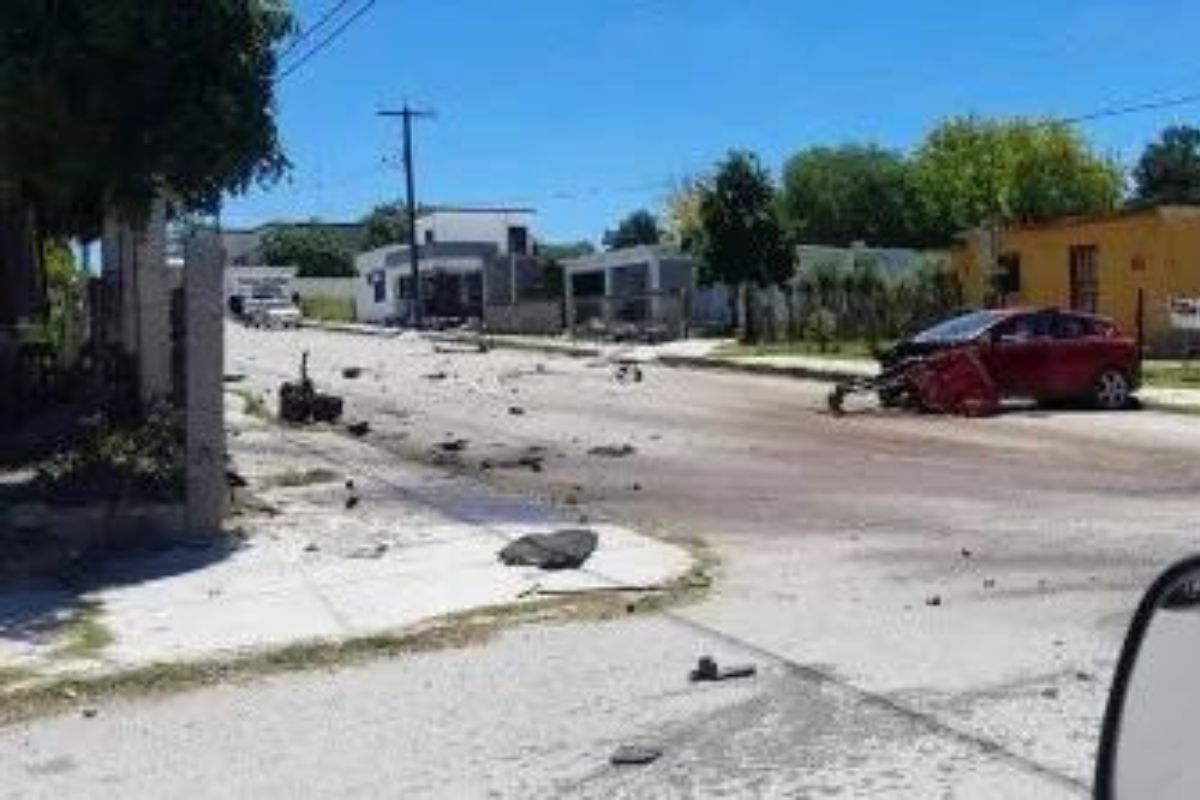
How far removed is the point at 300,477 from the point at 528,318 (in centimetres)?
6378

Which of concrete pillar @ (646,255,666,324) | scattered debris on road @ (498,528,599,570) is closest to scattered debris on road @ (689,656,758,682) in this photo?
scattered debris on road @ (498,528,599,570)

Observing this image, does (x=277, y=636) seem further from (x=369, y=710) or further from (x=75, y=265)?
(x=75, y=265)

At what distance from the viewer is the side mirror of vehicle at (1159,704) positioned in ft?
8.05

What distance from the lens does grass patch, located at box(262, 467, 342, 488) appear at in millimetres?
18109

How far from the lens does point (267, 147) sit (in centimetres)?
1491

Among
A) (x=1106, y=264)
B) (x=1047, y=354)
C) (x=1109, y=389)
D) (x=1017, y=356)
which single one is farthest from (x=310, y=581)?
(x=1106, y=264)

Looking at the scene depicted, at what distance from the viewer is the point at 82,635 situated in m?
10.4

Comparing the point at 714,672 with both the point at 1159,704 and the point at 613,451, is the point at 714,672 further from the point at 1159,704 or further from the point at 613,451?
the point at 613,451

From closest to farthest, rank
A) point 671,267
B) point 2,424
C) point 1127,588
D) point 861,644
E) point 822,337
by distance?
point 861,644 < point 1127,588 < point 2,424 < point 822,337 < point 671,267

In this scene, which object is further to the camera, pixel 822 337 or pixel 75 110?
pixel 822 337

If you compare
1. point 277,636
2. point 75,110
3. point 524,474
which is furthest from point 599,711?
point 524,474

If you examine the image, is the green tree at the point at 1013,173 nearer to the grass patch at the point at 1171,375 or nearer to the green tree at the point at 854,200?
the green tree at the point at 854,200

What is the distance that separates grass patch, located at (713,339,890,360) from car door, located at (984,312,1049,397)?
48.2 ft

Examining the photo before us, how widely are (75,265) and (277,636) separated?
73.3 ft
